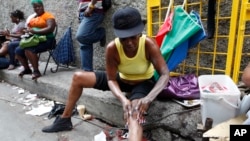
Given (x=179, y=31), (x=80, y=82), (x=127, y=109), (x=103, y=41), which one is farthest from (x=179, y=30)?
(x=103, y=41)

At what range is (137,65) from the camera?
2324 millimetres

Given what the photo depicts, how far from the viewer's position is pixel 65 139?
262 centimetres

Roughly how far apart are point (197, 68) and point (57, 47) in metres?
2.66

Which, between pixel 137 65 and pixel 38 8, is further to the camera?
pixel 38 8

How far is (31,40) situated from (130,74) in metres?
2.31

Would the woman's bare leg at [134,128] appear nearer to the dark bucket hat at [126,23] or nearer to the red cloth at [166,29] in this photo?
the dark bucket hat at [126,23]

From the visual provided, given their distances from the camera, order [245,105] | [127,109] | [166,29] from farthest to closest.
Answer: [166,29] → [127,109] → [245,105]

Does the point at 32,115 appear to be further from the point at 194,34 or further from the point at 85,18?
the point at 194,34

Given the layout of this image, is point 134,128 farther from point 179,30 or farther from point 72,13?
point 72,13

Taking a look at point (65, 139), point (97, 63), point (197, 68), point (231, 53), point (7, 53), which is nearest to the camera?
point (231, 53)

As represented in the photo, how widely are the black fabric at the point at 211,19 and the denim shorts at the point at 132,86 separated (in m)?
0.76

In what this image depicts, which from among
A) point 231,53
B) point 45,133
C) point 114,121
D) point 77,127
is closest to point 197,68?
point 231,53

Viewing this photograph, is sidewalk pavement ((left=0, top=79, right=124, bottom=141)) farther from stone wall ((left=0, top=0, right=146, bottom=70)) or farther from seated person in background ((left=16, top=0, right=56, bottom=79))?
stone wall ((left=0, top=0, right=146, bottom=70))

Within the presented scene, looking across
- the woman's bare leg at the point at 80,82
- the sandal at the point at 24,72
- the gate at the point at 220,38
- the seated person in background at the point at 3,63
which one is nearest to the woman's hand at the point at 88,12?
the gate at the point at 220,38
